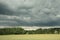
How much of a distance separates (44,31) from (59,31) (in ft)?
32.4

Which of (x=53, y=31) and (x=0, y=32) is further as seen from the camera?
(x=53, y=31)

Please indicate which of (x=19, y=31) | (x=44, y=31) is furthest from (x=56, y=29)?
(x=19, y=31)

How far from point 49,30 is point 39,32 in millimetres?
7036

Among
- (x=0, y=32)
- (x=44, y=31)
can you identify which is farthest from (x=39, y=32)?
(x=0, y=32)

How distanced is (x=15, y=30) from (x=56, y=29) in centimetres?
2479

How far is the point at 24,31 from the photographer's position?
91.2 metres

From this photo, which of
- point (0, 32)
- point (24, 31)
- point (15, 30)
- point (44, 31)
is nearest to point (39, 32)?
point (44, 31)

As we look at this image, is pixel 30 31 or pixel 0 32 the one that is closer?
pixel 0 32

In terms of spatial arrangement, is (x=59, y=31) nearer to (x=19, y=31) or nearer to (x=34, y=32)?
(x=34, y=32)

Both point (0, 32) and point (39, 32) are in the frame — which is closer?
point (0, 32)

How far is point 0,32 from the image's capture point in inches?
3287

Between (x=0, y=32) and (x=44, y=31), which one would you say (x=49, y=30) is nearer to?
(x=44, y=31)

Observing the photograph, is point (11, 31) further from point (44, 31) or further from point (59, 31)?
point (59, 31)

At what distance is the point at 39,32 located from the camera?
90.6 m
